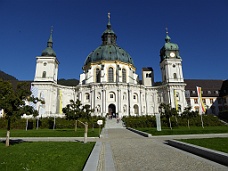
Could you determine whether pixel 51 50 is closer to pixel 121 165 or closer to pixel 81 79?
pixel 81 79

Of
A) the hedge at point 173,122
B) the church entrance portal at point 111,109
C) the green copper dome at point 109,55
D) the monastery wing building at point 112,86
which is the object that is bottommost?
the hedge at point 173,122

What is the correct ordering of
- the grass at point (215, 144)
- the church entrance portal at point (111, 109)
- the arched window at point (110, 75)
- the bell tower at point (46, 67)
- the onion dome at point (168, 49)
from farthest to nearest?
the onion dome at point (168, 49), the arched window at point (110, 75), the bell tower at point (46, 67), the church entrance portal at point (111, 109), the grass at point (215, 144)

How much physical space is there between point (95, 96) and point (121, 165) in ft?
166

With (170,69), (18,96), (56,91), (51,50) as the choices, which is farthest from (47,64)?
(18,96)

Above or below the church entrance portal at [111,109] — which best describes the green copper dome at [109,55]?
above

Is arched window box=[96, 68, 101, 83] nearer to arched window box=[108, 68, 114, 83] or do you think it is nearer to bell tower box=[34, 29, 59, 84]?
arched window box=[108, 68, 114, 83]

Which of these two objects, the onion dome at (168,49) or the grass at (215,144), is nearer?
the grass at (215,144)

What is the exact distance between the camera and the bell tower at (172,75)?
60.3m

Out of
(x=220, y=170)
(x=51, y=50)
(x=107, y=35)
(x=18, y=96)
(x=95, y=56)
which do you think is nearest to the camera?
(x=220, y=170)

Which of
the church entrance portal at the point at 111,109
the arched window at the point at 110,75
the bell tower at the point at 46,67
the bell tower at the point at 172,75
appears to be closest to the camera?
the church entrance portal at the point at 111,109

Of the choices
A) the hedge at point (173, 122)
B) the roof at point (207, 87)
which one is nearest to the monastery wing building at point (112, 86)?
the roof at point (207, 87)

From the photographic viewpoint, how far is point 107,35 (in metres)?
77.6

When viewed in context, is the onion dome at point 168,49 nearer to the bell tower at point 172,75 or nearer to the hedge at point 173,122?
the bell tower at point 172,75

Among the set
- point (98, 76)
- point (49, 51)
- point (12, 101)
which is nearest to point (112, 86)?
point (98, 76)
